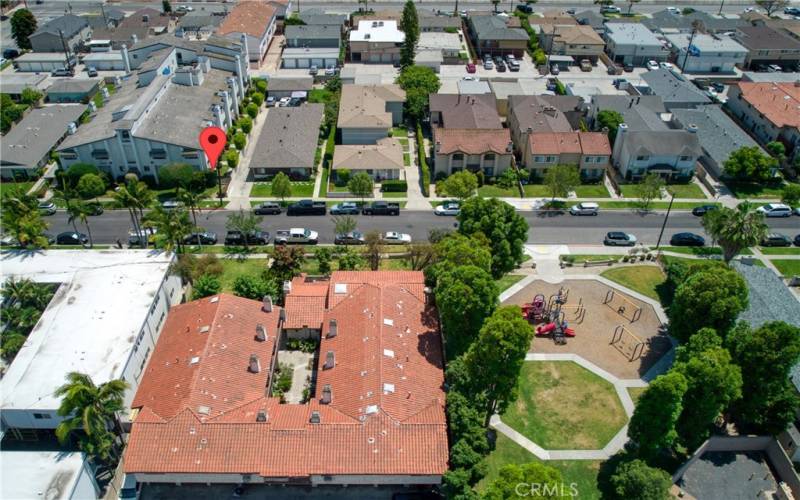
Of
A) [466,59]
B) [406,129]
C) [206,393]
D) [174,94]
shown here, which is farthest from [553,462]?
[466,59]

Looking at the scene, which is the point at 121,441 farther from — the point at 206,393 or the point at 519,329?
the point at 519,329

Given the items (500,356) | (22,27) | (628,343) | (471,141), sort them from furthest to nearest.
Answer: (22,27)
(471,141)
(628,343)
(500,356)

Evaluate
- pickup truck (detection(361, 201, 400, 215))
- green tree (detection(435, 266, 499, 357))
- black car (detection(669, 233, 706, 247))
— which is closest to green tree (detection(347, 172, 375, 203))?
pickup truck (detection(361, 201, 400, 215))

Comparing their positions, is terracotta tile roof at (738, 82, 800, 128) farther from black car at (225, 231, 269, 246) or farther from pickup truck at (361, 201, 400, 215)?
black car at (225, 231, 269, 246)

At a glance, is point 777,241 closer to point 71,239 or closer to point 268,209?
point 268,209

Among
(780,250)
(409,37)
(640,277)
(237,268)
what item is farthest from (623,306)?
(409,37)
